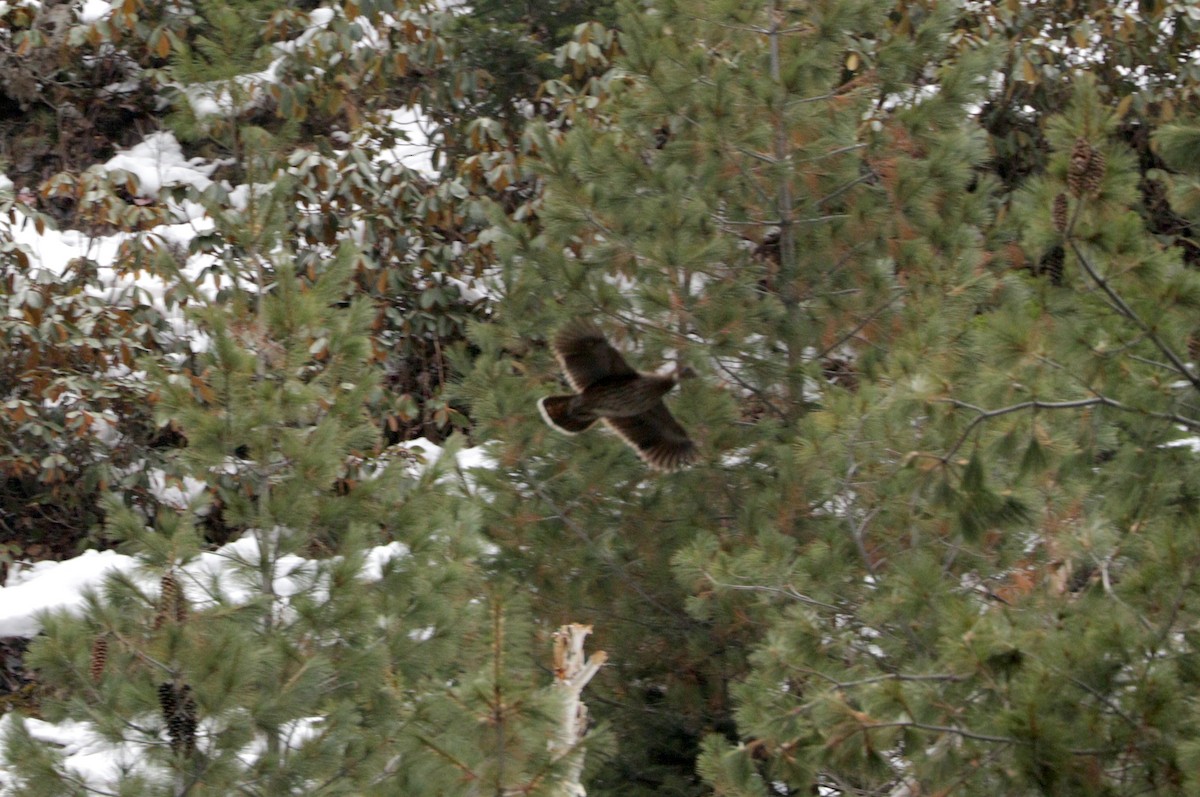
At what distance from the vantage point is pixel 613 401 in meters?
4.99

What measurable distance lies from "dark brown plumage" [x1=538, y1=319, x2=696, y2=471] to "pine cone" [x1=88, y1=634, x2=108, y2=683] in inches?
76.1

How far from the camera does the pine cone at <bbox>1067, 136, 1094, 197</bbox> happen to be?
3049 millimetres

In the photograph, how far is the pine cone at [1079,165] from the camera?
10.0 feet

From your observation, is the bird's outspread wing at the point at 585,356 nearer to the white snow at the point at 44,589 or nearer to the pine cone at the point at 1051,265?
the pine cone at the point at 1051,265

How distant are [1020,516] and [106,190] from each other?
6373 millimetres

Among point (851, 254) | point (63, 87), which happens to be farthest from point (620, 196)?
point (63, 87)

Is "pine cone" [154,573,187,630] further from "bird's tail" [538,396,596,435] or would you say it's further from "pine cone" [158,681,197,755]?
"bird's tail" [538,396,596,435]

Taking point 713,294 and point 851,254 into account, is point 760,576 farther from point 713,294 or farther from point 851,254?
point 851,254

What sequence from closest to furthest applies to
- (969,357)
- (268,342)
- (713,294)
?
1. (268,342)
2. (969,357)
3. (713,294)

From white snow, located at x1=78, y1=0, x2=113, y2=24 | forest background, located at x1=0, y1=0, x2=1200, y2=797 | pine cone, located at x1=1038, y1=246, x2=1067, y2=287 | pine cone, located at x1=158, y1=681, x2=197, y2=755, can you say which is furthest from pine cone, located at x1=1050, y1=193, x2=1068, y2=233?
white snow, located at x1=78, y1=0, x2=113, y2=24

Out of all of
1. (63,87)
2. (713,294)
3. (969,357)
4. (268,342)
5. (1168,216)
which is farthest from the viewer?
(63,87)

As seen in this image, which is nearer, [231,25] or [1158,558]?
[1158,558]

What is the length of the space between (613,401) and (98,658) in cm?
203

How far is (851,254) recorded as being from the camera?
5.58 m
